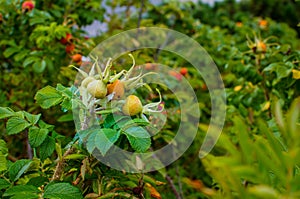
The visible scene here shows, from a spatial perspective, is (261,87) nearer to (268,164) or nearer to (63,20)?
(63,20)

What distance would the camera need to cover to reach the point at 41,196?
814mm

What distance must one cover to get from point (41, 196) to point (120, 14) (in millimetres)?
2281

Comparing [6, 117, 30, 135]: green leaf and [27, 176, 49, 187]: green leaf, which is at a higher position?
[6, 117, 30, 135]: green leaf

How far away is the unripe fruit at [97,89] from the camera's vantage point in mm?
814

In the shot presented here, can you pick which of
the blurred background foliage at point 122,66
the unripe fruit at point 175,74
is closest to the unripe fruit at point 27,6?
the blurred background foliage at point 122,66

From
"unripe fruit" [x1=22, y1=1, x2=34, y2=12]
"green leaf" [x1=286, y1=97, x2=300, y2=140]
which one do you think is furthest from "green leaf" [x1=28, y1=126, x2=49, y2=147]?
"unripe fruit" [x1=22, y1=1, x2=34, y2=12]

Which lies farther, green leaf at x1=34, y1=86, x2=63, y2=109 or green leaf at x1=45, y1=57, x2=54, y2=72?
green leaf at x1=45, y1=57, x2=54, y2=72

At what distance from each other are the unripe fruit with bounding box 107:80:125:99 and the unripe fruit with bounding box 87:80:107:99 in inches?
0.8

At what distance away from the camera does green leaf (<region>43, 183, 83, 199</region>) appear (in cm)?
79

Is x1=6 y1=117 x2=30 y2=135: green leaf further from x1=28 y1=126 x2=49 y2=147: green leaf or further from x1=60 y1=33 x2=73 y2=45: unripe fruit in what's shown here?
x1=60 y1=33 x2=73 y2=45: unripe fruit

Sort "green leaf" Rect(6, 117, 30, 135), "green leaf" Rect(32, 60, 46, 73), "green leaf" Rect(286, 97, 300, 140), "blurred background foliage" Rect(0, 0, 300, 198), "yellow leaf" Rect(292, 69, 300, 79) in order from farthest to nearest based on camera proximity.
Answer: "green leaf" Rect(32, 60, 46, 73) < "blurred background foliage" Rect(0, 0, 300, 198) < "yellow leaf" Rect(292, 69, 300, 79) < "green leaf" Rect(6, 117, 30, 135) < "green leaf" Rect(286, 97, 300, 140)

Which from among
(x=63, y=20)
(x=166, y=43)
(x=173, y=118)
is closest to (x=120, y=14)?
(x=166, y=43)

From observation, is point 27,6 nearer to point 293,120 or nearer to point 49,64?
point 49,64

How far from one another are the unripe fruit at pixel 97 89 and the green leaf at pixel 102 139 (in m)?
0.06
